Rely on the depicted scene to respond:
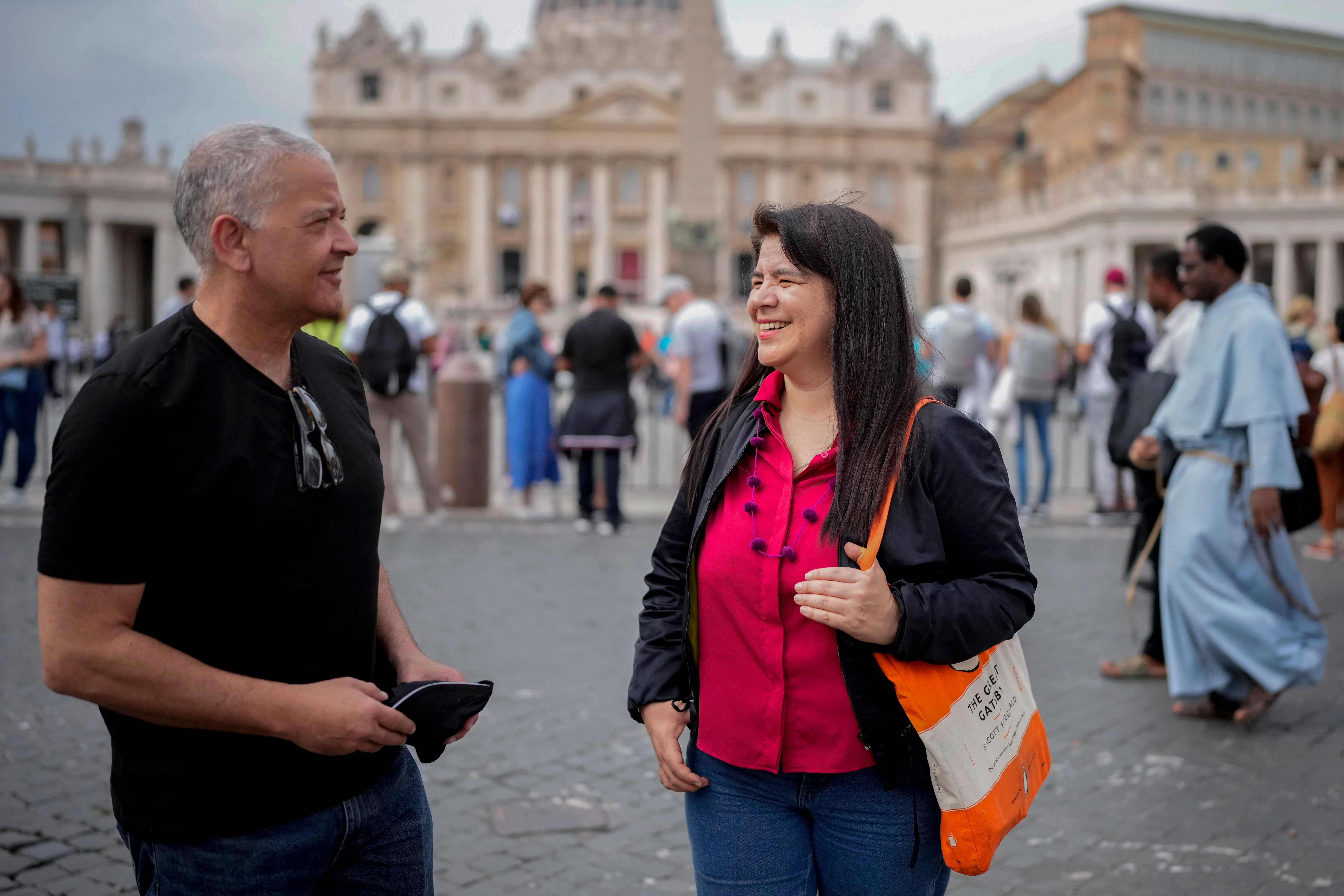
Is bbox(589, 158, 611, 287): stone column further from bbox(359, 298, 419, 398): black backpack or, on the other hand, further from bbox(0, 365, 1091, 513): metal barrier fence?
bbox(359, 298, 419, 398): black backpack

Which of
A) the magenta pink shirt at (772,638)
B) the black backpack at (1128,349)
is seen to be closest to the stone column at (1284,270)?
the black backpack at (1128,349)

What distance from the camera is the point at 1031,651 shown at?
607 centimetres

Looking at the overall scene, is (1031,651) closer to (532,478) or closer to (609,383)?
(609,383)

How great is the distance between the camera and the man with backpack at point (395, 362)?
910 centimetres

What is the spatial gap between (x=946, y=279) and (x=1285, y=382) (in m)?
72.0

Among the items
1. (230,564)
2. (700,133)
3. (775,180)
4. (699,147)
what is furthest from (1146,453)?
(775,180)

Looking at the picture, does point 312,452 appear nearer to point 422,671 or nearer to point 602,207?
point 422,671

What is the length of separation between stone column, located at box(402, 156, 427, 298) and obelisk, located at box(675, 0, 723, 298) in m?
54.8

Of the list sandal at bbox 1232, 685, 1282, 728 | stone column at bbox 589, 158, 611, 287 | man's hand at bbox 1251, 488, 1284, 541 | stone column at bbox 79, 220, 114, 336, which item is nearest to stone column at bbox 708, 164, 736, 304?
stone column at bbox 589, 158, 611, 287

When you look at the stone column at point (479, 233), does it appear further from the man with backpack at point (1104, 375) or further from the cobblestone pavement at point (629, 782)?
the cobblestone pavement at point (629, 782)

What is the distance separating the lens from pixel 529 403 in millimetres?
10602

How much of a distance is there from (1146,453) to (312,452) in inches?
164

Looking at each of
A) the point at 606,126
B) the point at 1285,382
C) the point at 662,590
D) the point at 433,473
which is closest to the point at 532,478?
the point at 433,473

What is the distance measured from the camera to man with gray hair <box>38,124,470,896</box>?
5.72ft
